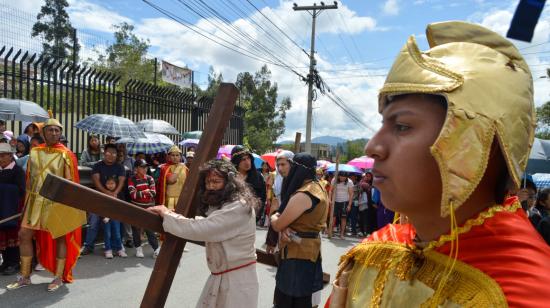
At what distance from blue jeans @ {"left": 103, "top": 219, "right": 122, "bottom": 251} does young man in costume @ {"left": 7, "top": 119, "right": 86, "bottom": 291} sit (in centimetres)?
149

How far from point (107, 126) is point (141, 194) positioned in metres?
1.64

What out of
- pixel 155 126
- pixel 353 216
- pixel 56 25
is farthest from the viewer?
pixel 56 25

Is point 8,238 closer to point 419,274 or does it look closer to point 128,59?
point 419,274

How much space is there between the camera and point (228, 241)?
2938 millimetres

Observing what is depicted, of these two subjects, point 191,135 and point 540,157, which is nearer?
point 540,157

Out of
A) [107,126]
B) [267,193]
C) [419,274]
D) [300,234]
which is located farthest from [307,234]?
[267,193]

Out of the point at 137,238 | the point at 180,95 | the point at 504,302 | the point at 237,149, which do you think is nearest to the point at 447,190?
the point at 504,302

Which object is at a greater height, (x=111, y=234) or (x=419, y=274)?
(x=419, y=274)

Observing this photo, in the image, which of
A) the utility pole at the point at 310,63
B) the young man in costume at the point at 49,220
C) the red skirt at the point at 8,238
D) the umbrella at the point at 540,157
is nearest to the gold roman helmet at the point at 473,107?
the young man in costume at the point at 49,220

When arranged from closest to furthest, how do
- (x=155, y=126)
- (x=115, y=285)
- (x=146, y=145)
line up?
(x=115, y=285)
(x=146, y=145)
(x=155, y=126)

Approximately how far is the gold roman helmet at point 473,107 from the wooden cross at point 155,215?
1.46 m

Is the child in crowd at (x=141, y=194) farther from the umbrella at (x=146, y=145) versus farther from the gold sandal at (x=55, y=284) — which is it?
the gold sandal at (x=55, y=284)

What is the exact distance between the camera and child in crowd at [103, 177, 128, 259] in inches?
257

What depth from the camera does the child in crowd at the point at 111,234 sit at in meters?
6.52
